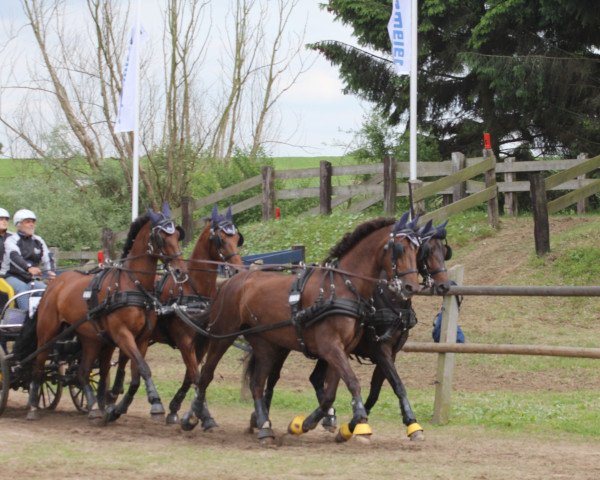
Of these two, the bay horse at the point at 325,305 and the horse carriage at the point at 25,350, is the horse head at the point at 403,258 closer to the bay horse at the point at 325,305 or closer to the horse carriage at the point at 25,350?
the bay horse at the point at 325,305

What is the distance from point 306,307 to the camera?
1011 centimetres

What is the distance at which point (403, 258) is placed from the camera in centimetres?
988

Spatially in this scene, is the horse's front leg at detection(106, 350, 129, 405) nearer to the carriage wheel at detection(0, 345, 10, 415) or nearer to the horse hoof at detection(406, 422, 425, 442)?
the carriage wheel at detection(0, 345, 10, 415)

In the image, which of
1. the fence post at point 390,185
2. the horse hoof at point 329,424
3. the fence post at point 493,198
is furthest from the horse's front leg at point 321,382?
the fence post at point 493,198

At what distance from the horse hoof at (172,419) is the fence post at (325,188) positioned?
11532 millimetres

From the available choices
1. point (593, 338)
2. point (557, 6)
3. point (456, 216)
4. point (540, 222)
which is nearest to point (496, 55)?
point (557, 6)

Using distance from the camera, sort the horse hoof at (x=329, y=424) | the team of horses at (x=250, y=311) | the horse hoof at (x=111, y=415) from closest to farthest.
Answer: the team of horses at (x=250, y=311)
the horse hoof at (x=329, y=424)
the horse hoof at (x=111, y=415)

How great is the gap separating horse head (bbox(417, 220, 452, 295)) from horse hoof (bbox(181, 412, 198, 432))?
264 cm

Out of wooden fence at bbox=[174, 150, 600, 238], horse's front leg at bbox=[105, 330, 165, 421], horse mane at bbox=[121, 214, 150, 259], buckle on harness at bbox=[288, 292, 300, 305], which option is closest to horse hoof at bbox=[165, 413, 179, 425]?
horse's front leg at bbox=[105, 330, 165, 421]

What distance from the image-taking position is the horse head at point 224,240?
1155cm

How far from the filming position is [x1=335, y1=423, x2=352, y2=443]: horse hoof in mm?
10016

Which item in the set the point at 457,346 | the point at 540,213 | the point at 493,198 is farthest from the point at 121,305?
the point at 493,198

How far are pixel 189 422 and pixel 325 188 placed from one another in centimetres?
Answer: 1235

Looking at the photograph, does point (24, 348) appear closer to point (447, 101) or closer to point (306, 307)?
point (306, 307)
